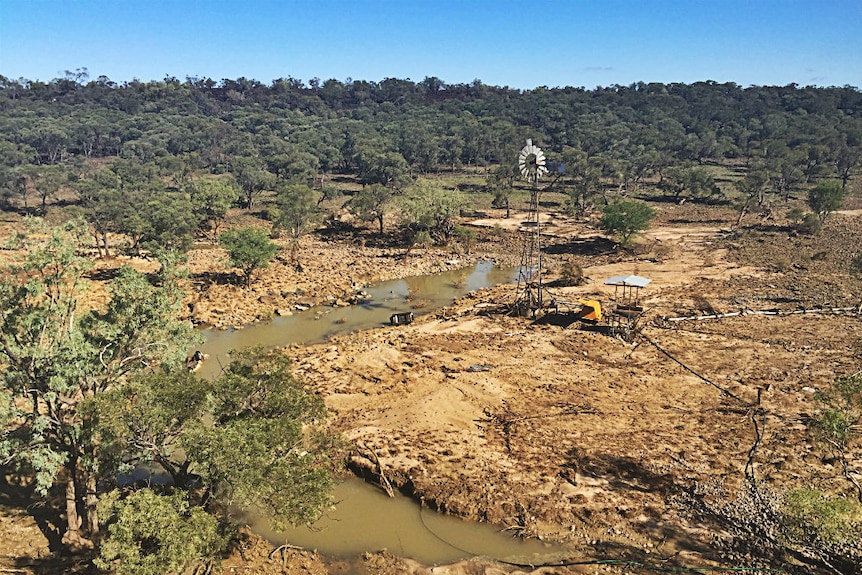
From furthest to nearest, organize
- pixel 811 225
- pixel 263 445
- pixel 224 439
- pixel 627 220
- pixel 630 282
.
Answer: pixel 811 225
pixel 627 220
pixel 630 282
pixel 263 445
pixel 224 439

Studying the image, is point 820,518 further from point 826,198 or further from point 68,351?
point 826,198

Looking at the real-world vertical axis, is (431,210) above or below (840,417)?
above

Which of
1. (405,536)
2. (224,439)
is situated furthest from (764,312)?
(224,439)

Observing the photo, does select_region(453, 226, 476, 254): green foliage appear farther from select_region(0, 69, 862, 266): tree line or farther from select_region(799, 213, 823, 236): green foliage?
select_region(799, 213, 823, 236): green foliage

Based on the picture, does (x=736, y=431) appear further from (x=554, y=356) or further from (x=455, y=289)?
(x=455, y=289)

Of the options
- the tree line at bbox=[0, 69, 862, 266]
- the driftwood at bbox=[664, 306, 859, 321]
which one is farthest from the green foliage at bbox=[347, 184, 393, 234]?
the driftwood at bbox=[664, 306, 859, 321]

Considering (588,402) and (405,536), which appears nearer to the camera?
(405,536)

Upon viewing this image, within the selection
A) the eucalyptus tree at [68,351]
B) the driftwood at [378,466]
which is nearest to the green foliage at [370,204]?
the driftwood at [378,466]

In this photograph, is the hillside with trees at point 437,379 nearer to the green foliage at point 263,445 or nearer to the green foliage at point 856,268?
the green foliage at point 263,445
